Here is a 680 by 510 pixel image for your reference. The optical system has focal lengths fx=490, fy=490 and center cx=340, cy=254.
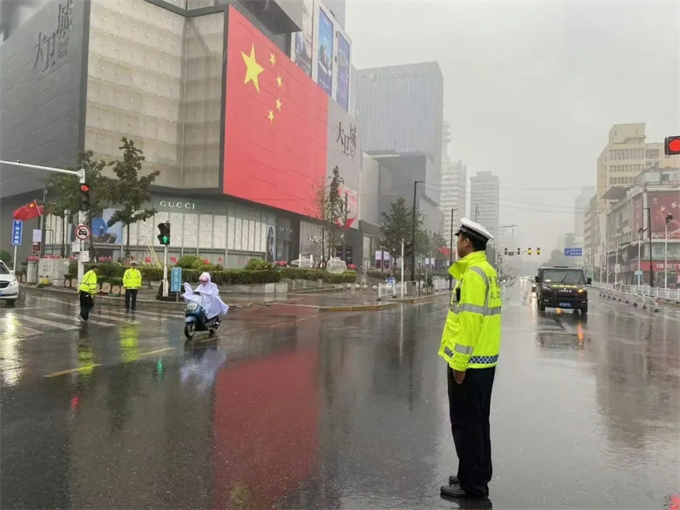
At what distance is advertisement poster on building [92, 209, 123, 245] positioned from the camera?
45.4 metres

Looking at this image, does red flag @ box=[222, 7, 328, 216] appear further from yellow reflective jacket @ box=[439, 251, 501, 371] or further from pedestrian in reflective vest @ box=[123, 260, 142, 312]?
yellow reflective jacket @ box=[439, 251, 501, 371]

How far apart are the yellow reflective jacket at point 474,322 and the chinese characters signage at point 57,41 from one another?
170ft

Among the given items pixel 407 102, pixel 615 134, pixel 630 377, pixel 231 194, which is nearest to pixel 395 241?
pixel 231 194

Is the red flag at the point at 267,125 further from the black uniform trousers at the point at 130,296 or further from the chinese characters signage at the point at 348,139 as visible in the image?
the black uniform trousers at the point at 130,296

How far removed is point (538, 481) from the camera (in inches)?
160

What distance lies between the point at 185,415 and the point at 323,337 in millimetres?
7160

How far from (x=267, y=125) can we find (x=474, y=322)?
5231 cm

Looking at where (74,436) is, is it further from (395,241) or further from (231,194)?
(395,241)

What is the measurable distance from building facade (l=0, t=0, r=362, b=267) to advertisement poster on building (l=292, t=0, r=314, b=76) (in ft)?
29.1

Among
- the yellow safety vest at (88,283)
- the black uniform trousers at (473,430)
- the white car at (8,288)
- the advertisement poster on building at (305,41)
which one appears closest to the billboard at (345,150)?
the advertisement poster on building at (305,41)

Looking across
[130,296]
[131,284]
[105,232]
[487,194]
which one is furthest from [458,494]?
[487,194]

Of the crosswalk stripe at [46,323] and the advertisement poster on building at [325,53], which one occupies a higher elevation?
the advertisement poster on building at [325,53]

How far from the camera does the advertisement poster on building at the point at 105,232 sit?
45406mm

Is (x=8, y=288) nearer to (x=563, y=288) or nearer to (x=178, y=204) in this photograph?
(x=563, y=288)
